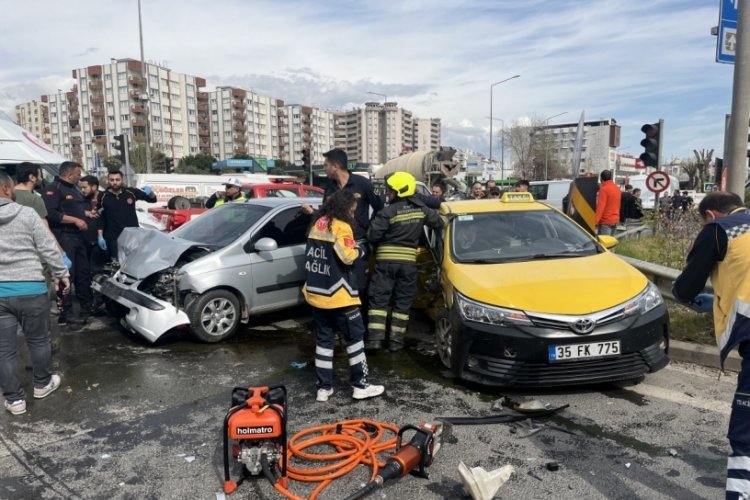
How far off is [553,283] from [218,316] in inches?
142

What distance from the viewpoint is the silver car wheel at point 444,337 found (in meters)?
4.87

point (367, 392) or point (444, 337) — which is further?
point (444, 337)

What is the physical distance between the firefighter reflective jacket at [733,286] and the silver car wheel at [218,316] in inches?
190

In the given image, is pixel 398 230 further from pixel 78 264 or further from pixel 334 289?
pixel 78 264

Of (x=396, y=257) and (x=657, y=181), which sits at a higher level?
(x=657, y=181)

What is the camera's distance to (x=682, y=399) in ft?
14.7

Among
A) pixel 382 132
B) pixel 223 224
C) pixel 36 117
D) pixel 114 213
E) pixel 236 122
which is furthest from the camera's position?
pixel 382 132

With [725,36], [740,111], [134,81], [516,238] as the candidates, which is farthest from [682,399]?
[134,81]

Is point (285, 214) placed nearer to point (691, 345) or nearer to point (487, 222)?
point (487, 222)

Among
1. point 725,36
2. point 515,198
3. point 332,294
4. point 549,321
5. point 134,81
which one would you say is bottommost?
point 549,321

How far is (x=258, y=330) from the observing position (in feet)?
22.5

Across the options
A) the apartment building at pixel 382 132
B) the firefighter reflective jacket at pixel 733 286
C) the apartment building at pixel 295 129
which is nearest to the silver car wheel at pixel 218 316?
the firefighter reflective jacket at pixel 733 286

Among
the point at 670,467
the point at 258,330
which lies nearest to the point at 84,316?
the point at 258,330

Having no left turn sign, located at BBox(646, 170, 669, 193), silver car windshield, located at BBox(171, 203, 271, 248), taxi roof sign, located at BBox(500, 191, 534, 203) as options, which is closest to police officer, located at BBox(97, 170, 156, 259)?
silver car windshield, located at BBox(171, 203, 271, 248)
